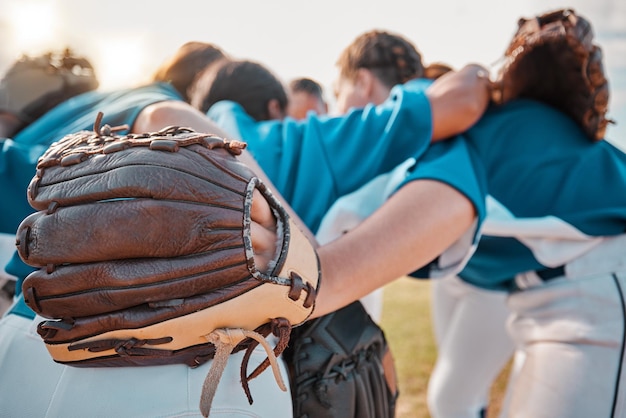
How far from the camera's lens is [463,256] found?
151 cm

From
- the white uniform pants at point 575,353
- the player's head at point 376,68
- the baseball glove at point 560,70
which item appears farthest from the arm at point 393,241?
the player's head at point 376,68

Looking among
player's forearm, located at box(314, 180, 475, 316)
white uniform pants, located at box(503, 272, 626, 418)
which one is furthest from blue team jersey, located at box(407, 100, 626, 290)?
player's forearm, located at box(314, 180, 475, 316)

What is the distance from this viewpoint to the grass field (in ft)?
11.5

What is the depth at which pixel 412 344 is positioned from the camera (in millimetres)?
4773

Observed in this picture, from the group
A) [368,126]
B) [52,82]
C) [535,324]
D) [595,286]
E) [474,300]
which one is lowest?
[474,300]

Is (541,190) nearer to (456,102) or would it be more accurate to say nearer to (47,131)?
(456,102)

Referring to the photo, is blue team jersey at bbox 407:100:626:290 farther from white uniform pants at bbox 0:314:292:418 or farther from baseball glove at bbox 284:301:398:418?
white uniform pants at bbox 0:314:292:418

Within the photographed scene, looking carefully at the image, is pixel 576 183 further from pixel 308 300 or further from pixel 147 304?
pixel 147 304

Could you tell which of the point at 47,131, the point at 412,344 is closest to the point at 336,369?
the point at 47,131

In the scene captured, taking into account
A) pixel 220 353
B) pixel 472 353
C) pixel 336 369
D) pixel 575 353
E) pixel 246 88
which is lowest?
pixel 472 353

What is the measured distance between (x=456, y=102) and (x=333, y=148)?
0.42 m

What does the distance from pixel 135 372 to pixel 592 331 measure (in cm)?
131

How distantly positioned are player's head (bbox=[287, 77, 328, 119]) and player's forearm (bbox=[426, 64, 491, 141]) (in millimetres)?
2195

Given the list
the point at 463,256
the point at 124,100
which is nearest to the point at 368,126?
the point at 463,256
